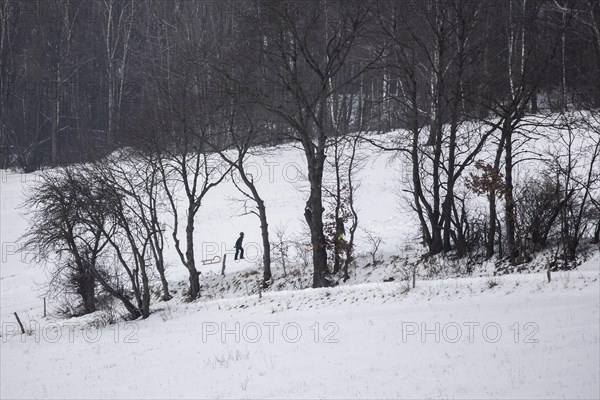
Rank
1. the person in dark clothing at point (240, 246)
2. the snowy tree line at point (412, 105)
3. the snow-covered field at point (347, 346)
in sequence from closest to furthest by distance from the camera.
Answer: the snow-covered field at point (347, 346)
the snowy tree line at point (412, 105)
the person in dark clothing at point (240, 246)

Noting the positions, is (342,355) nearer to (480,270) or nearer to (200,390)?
(200,390)

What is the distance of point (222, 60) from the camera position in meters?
20.1

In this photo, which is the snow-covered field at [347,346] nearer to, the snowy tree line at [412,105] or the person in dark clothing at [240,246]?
the snowy tree line at [412,105]

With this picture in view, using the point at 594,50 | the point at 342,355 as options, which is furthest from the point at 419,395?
the point at 594,50

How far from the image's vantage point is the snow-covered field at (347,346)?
1046cm

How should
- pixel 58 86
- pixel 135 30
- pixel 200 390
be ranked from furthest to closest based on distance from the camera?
pixel 135 30, pixel 58 86, pixel 200 390

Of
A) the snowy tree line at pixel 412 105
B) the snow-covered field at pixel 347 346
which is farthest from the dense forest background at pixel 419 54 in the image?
the snow-covered field at pixel 347 346

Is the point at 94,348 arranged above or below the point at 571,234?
below

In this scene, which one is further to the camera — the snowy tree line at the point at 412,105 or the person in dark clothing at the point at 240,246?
the person in dark clothing at the point at 240,246

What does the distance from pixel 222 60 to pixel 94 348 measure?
10.6 metres

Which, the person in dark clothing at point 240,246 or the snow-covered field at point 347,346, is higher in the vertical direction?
the person in dark clothing at point 240,246

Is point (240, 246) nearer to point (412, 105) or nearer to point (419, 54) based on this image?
point (412, 105)

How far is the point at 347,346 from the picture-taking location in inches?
521

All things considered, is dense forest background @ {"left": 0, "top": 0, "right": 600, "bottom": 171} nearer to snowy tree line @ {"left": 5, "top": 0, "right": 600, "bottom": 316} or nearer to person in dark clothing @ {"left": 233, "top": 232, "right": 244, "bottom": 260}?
snowy tree line @ {"left": 5, "top": 0, "right": 600, "bottom": 316}
